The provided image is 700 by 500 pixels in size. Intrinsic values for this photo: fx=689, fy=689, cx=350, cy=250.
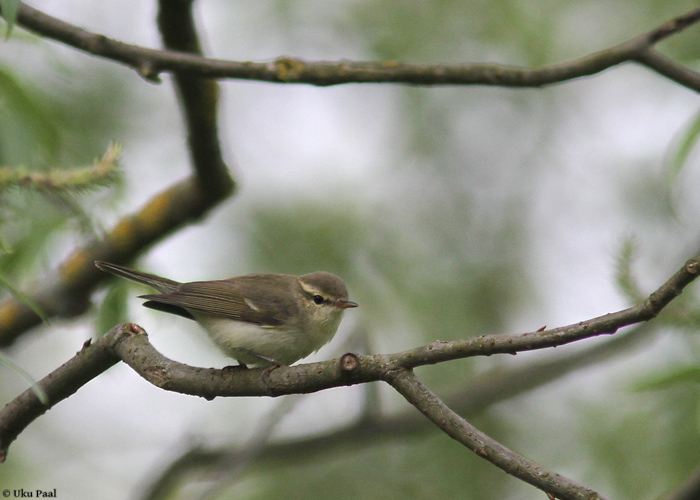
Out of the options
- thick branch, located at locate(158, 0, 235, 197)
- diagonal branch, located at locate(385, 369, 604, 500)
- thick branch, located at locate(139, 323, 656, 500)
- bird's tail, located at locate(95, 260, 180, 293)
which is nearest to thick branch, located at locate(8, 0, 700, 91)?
thick branch, located at locate(158, 0, 235, 197)

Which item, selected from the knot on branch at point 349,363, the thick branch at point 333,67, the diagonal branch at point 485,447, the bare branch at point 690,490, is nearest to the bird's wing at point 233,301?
the thick branch at point 333,67

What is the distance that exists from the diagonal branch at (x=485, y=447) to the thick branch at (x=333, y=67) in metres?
1.86

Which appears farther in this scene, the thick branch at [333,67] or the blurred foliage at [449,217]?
the blurred foliage at [449,217]

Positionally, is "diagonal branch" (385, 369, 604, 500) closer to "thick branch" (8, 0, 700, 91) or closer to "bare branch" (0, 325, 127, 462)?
"bare branch" (0, 325, 127, 462)

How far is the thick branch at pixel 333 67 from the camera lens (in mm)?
3496

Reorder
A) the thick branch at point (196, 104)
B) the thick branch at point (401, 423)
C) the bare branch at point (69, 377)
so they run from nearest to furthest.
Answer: the bare branch at point (69, 377) → the thick branch at point (196, 104) → the thick branch at point (401, 423)

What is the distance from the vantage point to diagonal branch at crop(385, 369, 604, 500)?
2092 mm

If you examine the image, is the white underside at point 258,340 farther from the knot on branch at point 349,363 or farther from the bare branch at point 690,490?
the bare branch at point 690,490

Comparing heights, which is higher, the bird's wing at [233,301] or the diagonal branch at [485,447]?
the bird's wing at [233,301]

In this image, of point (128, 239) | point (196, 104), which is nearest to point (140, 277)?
point (196, 104)

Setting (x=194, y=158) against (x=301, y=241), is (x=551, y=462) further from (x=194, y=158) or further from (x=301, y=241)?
(x=194, y=158)

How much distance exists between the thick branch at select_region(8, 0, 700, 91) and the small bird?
4.08ft

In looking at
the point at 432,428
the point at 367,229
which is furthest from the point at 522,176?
the point at 432,428

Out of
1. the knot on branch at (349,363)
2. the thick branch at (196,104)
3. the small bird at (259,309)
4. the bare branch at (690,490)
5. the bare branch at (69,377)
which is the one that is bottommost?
the bare branch at (690,490)
